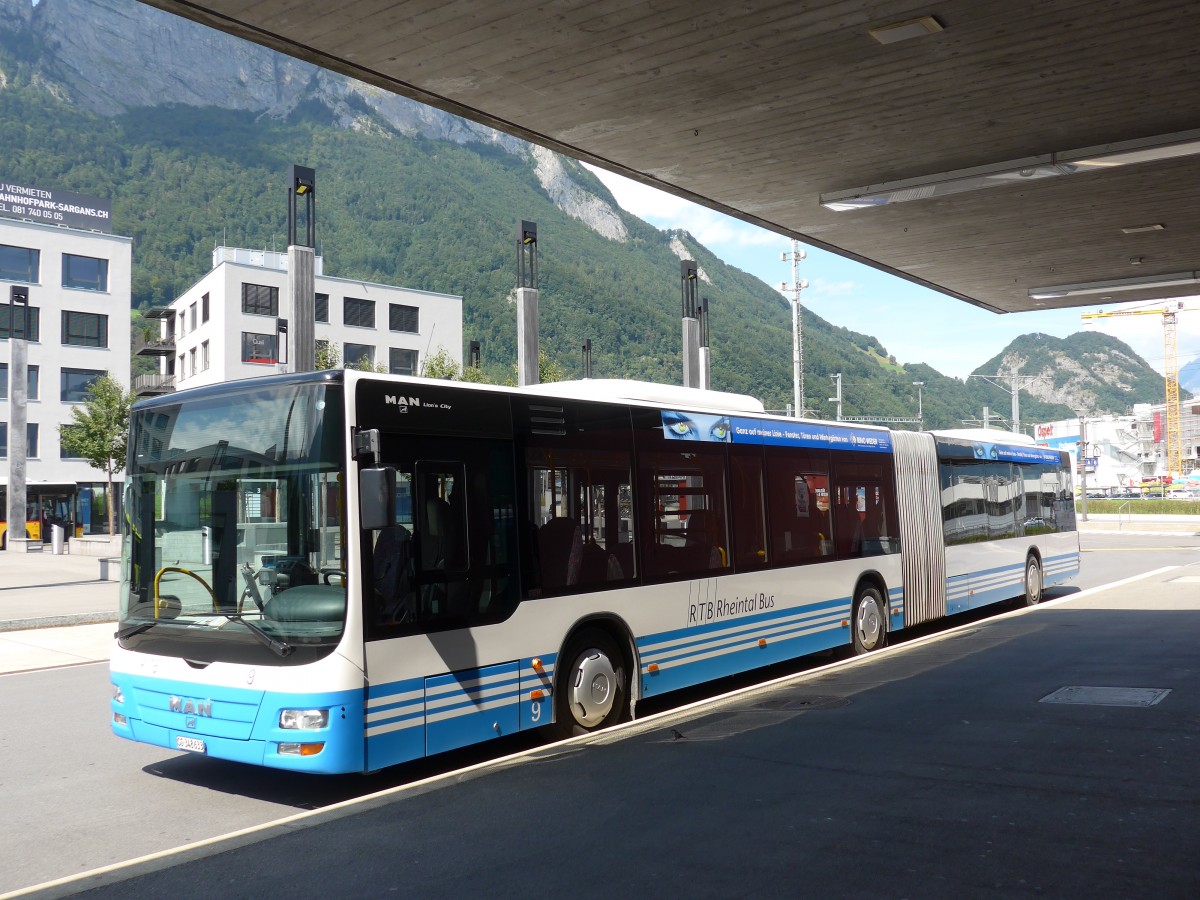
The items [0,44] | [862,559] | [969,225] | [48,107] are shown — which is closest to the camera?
[862,559]

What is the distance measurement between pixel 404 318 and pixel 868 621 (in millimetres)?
70200

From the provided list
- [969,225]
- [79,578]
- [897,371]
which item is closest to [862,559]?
[969,225]

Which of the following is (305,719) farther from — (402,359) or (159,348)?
(159,348)

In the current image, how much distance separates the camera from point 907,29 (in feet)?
27.2

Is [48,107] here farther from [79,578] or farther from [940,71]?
[940,71]

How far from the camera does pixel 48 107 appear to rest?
501ft

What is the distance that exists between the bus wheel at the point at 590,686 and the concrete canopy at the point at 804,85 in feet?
15.5

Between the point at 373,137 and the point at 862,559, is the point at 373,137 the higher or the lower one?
the higher one

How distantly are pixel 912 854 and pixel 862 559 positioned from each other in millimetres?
→ 8093

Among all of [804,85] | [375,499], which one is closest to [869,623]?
[804,85]

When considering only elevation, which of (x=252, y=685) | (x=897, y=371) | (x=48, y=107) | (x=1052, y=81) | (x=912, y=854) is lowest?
(x=912, y=854)

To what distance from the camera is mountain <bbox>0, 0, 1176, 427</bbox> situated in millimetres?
129250

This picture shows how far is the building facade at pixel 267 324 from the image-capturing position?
68.8 meters

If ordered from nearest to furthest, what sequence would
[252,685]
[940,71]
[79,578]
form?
[252,685] → [940,71] → [79,578]
